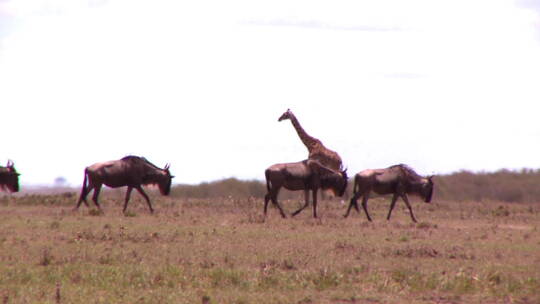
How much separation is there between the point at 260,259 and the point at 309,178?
10819 mm

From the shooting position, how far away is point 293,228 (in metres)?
22.8

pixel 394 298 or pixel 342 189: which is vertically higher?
pixel 342 189

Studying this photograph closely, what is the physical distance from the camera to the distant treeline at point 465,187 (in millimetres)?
51062

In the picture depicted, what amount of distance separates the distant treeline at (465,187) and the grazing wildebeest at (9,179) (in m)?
18.4

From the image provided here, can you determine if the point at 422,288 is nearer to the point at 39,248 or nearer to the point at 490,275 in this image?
the point at 490,275

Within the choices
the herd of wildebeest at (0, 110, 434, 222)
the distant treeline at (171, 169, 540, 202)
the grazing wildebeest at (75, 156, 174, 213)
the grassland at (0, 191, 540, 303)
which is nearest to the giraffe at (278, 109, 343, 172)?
the herd of wildebeest at (0, 110, 434, 222)

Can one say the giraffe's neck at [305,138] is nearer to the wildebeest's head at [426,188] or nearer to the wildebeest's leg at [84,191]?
the wildebeest's head at [426,188]

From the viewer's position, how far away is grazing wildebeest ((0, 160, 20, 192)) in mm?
32375

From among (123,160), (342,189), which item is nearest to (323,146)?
(342,189)

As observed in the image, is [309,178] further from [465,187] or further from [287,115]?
[465,187]

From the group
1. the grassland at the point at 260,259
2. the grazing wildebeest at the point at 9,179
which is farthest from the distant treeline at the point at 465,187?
the grassland at the point at 260,259

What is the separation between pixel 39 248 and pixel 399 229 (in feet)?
29.7

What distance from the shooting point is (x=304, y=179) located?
27.4 meters

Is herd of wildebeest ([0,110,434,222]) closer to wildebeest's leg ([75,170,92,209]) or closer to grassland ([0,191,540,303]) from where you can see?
wildebeest's leg ([75,170,92,209])
